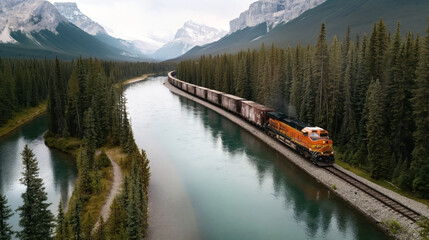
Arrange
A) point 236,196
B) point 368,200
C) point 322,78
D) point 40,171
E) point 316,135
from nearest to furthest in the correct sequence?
point 368,200, point 236,196, point 316,135, point 40,171, point 322,78

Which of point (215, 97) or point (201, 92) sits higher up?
point (201, 92)

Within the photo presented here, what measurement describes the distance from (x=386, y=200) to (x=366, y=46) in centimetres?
3698

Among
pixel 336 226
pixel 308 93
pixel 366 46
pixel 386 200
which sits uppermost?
pixel 366 46

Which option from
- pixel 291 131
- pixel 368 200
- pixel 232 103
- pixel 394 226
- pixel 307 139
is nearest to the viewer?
Answer: pixel 394 226

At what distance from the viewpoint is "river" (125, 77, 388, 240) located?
29.2m

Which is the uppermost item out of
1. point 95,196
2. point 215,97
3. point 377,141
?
point 215,97

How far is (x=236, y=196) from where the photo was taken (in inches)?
1446

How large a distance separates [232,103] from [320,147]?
42.5 metres

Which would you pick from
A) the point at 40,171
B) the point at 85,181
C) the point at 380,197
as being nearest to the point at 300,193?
the point at 380,197

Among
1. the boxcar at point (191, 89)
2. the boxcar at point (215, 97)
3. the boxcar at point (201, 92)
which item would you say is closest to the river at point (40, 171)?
the boxcar at point (215, 97)

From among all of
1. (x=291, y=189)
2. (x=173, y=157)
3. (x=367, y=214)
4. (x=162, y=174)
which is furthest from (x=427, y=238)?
(x=173, y=157)

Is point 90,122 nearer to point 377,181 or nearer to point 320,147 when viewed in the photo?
point 320,147

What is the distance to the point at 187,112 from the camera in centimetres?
9200

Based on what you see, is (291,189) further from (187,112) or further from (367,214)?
(187,112)
